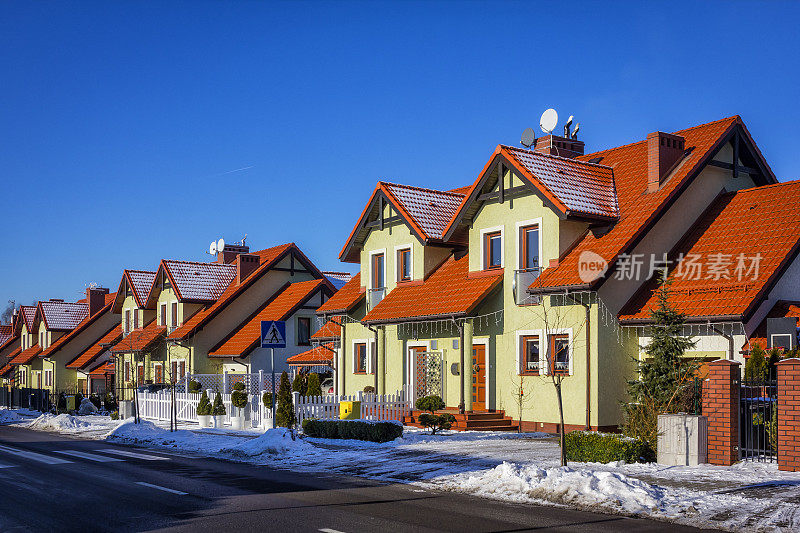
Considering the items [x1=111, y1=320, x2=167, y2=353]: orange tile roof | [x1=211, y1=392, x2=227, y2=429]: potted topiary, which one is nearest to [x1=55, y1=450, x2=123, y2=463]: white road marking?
[x1=211, y1=392, x2=227, y2=429]: potted topiary

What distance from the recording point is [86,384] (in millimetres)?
59844

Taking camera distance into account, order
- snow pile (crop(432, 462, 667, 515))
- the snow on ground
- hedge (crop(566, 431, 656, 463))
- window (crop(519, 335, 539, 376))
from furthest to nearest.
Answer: window (crop(519, 335, 539, 376))
hedge (crop(566, 431, 656, 463))
snow pile (crop(432, 462, 667, 515))
the snow on ground

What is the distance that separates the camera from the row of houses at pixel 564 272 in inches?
879

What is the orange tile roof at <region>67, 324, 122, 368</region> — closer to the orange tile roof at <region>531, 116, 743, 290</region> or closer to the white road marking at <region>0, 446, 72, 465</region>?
the white road marking at <region>0, 446, 72, 465</region>

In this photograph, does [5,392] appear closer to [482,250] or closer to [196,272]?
[196,272]

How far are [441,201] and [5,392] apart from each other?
125 feet

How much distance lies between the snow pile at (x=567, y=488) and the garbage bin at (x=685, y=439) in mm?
2824

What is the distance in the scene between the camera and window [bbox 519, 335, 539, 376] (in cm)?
2470

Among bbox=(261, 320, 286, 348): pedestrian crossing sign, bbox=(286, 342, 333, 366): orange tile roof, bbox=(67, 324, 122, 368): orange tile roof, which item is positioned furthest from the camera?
bbox=(67, 324, 122, 368): orange tile roof

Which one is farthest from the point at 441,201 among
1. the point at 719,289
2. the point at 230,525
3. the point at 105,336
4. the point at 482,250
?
the point at 105,336

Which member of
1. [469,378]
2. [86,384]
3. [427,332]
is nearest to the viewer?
[469,378]

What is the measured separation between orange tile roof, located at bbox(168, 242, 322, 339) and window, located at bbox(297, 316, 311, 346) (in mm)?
3526

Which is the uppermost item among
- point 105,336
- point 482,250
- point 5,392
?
point 482,250

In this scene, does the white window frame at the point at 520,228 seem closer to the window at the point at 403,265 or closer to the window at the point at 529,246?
the window at the point at 529,246
